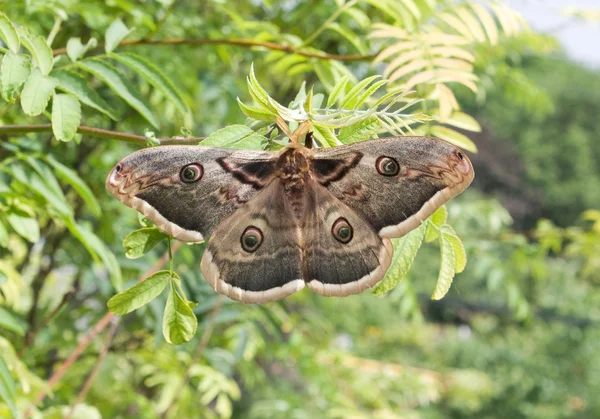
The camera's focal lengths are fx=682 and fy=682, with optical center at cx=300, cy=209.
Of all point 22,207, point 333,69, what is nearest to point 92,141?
point 22,207

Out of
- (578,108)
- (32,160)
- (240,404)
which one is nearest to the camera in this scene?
(32,160)

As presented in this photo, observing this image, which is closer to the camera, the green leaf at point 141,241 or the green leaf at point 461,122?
the green leaf at point 141,241

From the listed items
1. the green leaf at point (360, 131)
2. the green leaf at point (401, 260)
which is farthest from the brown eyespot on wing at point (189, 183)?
the green leaf at point (401, 260)

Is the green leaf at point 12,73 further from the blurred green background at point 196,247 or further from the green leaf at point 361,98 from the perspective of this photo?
the green leaf at point 361,98

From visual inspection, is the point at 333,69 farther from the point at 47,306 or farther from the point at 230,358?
the point at 47,306

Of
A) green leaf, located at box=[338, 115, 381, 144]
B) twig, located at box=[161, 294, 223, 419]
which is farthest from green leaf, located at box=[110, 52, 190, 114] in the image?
twig, located at box=[161, 294, 223, 419]

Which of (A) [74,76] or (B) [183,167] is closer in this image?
(B) [183,167]
